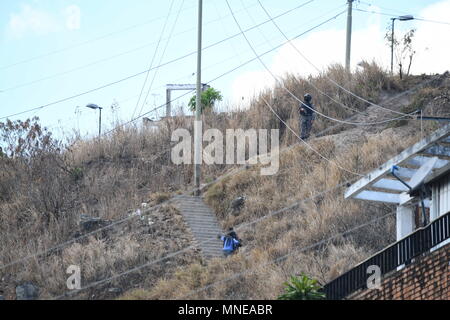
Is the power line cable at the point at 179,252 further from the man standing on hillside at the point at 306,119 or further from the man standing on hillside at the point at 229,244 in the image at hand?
the man standing on hillside at the point at 306,119

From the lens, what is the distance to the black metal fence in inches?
761

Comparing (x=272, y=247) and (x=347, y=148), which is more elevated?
(x=347, y=148)

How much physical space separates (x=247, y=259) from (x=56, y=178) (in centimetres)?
977

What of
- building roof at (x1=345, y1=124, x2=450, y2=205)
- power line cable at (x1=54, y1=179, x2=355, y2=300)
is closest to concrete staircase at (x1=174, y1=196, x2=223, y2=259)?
power line cable at (x1=54, y1=179, x2=355, y2=300)

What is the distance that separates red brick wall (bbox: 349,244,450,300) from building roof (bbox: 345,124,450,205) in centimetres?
240

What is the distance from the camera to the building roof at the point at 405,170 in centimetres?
2125

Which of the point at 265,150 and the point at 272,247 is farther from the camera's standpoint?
the point at 265,150

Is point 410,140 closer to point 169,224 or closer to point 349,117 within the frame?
point 349,117

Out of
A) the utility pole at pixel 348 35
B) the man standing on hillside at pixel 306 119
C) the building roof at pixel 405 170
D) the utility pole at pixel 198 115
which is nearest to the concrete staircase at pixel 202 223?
the utility pole at pixel 198 115

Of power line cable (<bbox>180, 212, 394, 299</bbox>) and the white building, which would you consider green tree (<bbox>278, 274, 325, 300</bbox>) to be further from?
power line cable (<bbox>180, 212, 394, 299</bbox>)

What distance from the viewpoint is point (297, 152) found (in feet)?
105

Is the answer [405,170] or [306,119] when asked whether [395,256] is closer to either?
[405,170]

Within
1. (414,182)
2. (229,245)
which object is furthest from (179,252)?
(414,182)
